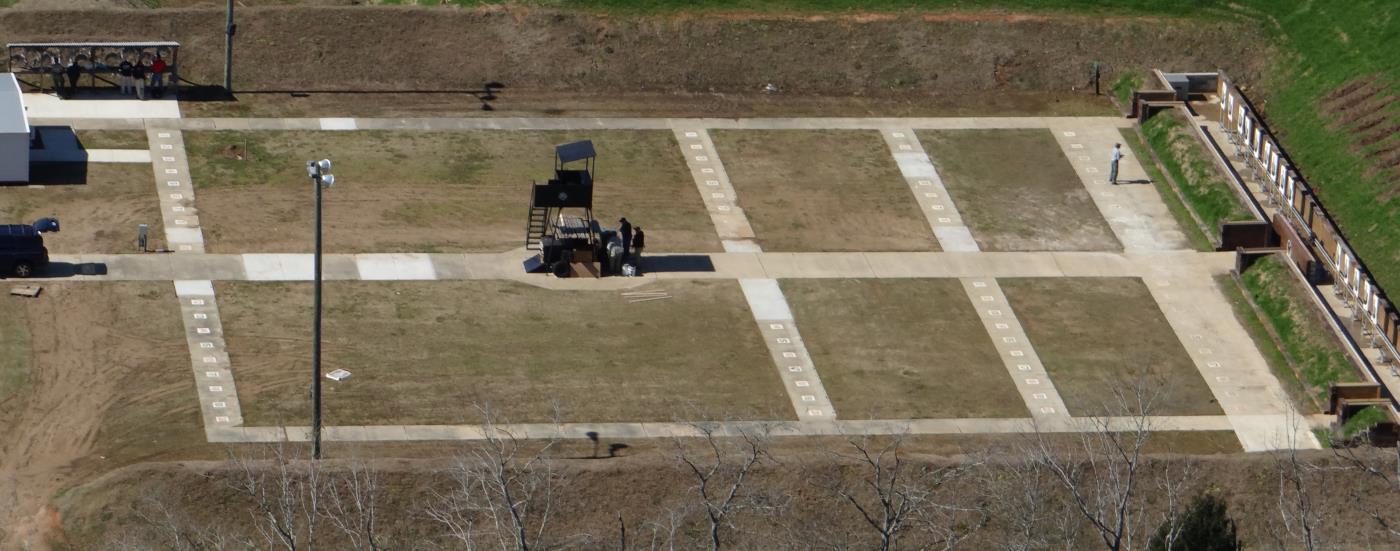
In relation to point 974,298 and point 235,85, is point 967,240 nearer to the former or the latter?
point 974,298

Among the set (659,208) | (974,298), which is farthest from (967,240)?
(659,208)

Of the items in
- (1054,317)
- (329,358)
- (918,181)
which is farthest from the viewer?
(918,181)

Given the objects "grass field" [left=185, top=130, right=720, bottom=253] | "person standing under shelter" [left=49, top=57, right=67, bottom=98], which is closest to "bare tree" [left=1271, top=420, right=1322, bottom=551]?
"grass field" [left=185, top=130, right=720, bottom=253]

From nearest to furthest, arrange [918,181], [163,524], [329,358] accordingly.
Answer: [163,524]
[329,358]
[918,181]

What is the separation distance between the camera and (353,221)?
79188 millimetres

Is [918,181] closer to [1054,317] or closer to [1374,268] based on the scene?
[1054,317]

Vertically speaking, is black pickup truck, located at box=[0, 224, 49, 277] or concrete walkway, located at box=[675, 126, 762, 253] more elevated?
concrete walkway, located at box=[675, 126, 762, 253]

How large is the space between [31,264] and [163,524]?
15388 millimetres

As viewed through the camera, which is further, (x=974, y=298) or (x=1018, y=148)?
(x=1018, y=148)

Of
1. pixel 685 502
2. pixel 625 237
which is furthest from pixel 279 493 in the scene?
pixel 625 237

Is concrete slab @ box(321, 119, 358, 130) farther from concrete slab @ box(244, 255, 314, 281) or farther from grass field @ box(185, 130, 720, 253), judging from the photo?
concrete slab @ box(244, 255, 314, 281)

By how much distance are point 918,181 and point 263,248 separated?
22279 mm

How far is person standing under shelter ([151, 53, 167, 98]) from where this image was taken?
85.5 metres

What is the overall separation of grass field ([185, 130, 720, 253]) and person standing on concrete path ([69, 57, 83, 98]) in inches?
191
